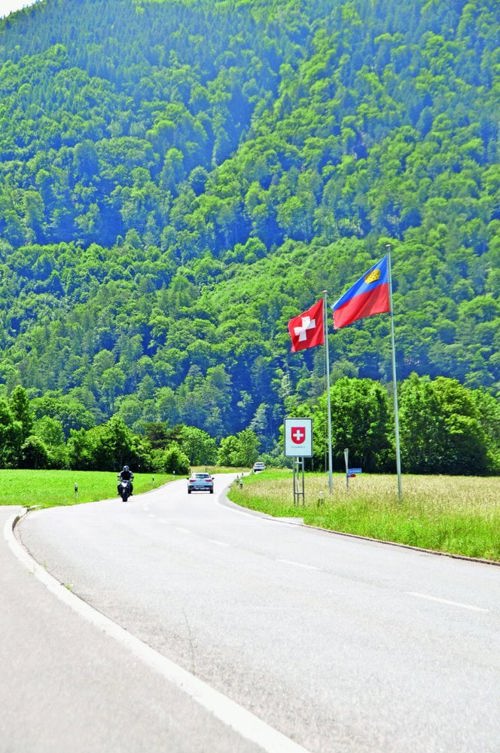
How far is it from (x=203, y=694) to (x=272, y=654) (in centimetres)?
169

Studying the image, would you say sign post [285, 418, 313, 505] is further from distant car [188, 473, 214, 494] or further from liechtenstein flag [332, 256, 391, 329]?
distant car [188, 473, 214, 494]

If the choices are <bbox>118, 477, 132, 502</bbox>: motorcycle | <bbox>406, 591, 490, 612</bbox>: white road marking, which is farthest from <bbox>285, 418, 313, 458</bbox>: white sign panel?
<bbox>406, 591, 490, 612</bbox>: white road marking

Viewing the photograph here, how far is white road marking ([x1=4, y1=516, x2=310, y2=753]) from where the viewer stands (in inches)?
213

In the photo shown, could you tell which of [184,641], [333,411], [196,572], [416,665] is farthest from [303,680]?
[333,411]

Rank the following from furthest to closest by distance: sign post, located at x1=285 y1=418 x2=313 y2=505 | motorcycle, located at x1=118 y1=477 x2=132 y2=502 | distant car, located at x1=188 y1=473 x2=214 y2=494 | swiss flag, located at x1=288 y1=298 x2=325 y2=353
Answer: distant car, located at x1=188 y1=473 x2=214 y2=494 → motorcycle, located at x1=118 y1=477 x2=132 y2=502 → swiss flag, located at x1=288 y1=298 x2=325 y2=353 → sign post, located at x1=285 y1=418 x2=313 y2=505

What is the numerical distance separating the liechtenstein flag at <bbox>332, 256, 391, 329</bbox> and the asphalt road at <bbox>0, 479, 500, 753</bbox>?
15548 millimetres

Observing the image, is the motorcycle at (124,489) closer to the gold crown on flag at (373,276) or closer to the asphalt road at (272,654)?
the gold crown on flag at (373,276)

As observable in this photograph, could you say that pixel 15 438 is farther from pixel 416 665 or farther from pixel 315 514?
pixel 416 665

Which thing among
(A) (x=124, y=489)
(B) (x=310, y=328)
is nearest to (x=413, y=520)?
(B) (x=310, y=328)

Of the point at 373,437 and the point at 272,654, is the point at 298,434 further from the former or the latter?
the point at 373,437

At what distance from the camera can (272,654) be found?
26.6 ft

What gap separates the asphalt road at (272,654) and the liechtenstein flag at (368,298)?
1555cm

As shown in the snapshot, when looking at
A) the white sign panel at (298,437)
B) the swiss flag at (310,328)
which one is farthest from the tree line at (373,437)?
the white sign panel at (298,437)

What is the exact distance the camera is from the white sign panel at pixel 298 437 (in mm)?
37219
